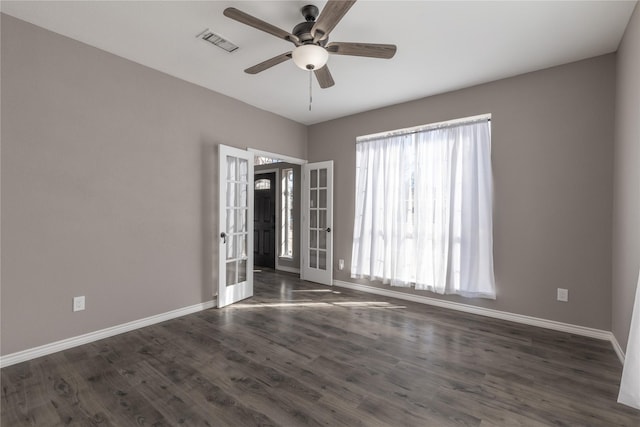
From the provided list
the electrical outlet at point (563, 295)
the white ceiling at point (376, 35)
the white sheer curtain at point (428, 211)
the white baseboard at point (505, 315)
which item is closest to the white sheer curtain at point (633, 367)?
the white baseboard at point (505, 315)

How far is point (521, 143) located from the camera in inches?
129

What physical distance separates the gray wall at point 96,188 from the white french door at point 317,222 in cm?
185

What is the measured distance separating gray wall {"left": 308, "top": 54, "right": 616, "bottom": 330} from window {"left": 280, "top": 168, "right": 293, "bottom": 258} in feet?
11.5

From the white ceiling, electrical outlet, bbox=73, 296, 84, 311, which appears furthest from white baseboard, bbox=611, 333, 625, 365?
electrical outlet, bbox=73, 296, 84, 311

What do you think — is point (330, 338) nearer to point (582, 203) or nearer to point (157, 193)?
point (157, 193)

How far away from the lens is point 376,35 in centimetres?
257

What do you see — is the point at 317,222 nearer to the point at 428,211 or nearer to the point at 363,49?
the point at 428,211

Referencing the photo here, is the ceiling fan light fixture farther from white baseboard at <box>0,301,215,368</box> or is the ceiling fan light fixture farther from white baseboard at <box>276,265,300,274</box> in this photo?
white baseboard at <box>276,265,300,274</box>

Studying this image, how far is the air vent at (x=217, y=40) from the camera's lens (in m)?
2.58

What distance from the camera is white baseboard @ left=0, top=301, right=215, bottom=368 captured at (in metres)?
2.35

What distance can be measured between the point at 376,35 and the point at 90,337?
384 centimetres

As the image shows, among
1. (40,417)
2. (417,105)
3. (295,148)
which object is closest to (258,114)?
(295,148)

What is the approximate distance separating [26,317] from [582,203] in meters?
5.22

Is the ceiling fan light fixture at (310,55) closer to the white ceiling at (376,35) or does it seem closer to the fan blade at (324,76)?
the fan blade at (324,76)
